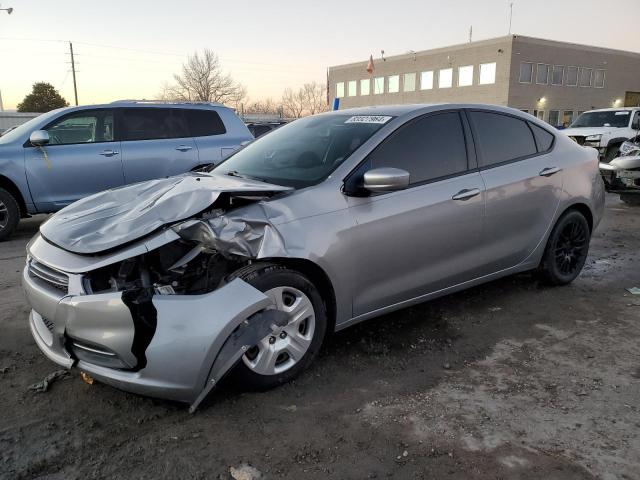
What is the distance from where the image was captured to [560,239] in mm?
4707

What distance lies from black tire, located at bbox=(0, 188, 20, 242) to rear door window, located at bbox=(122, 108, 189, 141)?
168 cm

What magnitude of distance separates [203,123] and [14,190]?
280 centimetres

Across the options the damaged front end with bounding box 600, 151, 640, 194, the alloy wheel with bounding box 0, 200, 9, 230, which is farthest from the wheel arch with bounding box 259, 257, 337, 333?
the damaged front end with bounding box 600, 151, 640, 194

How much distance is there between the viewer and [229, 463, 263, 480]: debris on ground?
230cm

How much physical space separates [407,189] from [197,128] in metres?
5.32

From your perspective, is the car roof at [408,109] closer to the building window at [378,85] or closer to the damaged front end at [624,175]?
the damaged front end at [624,175]

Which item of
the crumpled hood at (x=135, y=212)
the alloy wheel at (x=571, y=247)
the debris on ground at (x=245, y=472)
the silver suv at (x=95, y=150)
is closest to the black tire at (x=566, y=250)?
the alloy wheel at (x=571, y=247)

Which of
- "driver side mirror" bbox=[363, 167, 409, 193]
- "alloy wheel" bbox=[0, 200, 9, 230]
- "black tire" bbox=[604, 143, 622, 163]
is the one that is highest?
"driver side mirror" bbox=[363, 167, 409, 193]

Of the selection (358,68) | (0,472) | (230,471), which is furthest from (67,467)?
(358,68)

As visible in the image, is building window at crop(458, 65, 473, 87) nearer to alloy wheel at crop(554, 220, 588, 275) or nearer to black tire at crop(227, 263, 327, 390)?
alloy wheel at crop(554, 220, 588, 275)

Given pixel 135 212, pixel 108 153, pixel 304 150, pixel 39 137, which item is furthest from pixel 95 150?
pixel 135 212

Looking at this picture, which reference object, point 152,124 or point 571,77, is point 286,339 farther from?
point 571,77

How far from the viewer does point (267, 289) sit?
9.23 ft

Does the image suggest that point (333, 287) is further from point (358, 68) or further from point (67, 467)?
point (358, 68)
